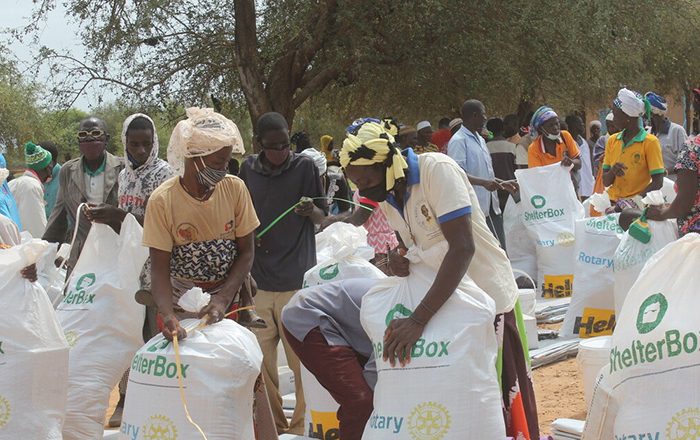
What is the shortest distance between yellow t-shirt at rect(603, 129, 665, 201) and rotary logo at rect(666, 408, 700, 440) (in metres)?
3.54

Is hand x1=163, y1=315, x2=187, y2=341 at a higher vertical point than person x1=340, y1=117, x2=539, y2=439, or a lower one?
lower

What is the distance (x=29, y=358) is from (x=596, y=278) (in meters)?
4.02

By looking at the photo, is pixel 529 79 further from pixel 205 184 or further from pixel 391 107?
pixel 205 184

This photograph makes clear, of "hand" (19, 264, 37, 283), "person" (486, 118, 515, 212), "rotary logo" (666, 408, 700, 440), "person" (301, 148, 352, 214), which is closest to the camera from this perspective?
"rotary logo" (666, 408, 700, 440)

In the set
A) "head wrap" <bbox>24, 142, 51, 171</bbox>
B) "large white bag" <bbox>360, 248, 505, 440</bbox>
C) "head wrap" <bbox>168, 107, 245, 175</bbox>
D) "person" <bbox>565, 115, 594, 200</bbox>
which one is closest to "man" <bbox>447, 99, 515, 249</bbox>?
"person" <bbox>565, 115, 594, 200</bbox>

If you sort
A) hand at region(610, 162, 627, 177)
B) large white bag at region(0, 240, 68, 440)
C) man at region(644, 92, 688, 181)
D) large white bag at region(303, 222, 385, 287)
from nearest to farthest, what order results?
1. large white bag at region(0, 240, 68, 440)
2. large white bag at region(303, 222, 385, 287)
3. hand at region(610, 162, 627, 177)
4. man at region(644, 92, 688, 181)

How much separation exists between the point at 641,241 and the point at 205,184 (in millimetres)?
2711

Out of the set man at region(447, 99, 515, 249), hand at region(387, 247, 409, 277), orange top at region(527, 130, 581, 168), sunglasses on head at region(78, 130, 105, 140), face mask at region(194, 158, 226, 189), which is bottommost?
hand at region(387, 247, 409, 277)

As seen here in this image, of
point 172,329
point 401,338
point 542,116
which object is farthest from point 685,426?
point 542,116

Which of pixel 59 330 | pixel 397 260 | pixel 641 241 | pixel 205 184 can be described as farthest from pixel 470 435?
pixel 641 241

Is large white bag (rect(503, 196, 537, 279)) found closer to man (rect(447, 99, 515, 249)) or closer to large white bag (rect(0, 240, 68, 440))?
man (rect(447, 99, 515, 249))

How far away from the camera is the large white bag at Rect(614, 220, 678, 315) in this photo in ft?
18.9

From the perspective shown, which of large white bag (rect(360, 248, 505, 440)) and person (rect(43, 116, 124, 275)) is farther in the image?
person (rect(43, 116, 124, 275))

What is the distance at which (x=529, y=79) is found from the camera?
13977 mm
